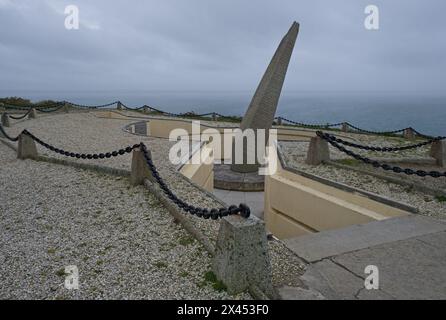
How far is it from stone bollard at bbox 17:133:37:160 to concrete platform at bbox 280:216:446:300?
24.0 ft

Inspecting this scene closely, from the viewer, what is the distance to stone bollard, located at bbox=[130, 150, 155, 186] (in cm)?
578

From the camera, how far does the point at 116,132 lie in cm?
1330

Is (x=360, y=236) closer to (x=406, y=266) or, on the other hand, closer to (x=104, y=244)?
(x=406, y=266)

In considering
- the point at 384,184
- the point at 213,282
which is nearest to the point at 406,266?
the point at 213,282

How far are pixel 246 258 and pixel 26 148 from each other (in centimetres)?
765

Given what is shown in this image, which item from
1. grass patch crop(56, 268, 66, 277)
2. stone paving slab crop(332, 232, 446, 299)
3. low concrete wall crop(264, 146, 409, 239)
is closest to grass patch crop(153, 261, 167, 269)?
grass patch crop(56, 268, 66, 277)

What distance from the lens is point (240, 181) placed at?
1035cm

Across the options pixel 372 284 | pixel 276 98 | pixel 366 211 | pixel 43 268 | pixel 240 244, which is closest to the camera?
pixel 240 244

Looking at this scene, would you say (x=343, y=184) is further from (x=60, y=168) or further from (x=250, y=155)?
(x=60, y=168)

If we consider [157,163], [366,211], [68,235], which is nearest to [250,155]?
[157,163]

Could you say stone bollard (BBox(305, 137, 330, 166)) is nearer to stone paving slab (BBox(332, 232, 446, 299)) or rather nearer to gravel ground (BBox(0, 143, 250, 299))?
stone paving slab (BBox(332, 232, 446, 299))

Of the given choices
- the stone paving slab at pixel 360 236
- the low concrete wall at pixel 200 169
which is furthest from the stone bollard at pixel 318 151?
the stone paving slab at pixel 360 236
